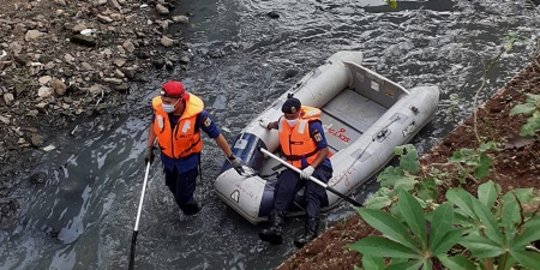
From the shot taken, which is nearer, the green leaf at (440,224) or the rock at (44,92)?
the green leaf at (440,224)

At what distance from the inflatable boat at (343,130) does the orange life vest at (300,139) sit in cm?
39

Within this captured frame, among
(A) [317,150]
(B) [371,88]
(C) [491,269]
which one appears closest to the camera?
(C) [491,269]

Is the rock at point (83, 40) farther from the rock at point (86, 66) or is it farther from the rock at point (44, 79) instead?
the rock at point (44, 79)

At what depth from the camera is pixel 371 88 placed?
306 inches

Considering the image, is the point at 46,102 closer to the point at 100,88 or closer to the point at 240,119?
the point at 100,88

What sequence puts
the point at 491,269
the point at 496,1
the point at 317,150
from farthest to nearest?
the point at 496,1, the point at 317,150, the point at 491,269

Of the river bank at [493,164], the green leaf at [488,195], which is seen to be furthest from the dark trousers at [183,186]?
the green leaf at [488,195]

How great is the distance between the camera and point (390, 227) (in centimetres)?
194

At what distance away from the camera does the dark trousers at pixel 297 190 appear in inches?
248

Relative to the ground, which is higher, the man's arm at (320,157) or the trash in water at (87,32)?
the man's arm at (320,157)

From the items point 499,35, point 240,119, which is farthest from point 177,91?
point 499,35

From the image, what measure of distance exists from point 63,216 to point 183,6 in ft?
15.0

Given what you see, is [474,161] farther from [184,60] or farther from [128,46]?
[128,46]

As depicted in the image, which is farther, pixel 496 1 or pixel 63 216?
pixel 496 1
